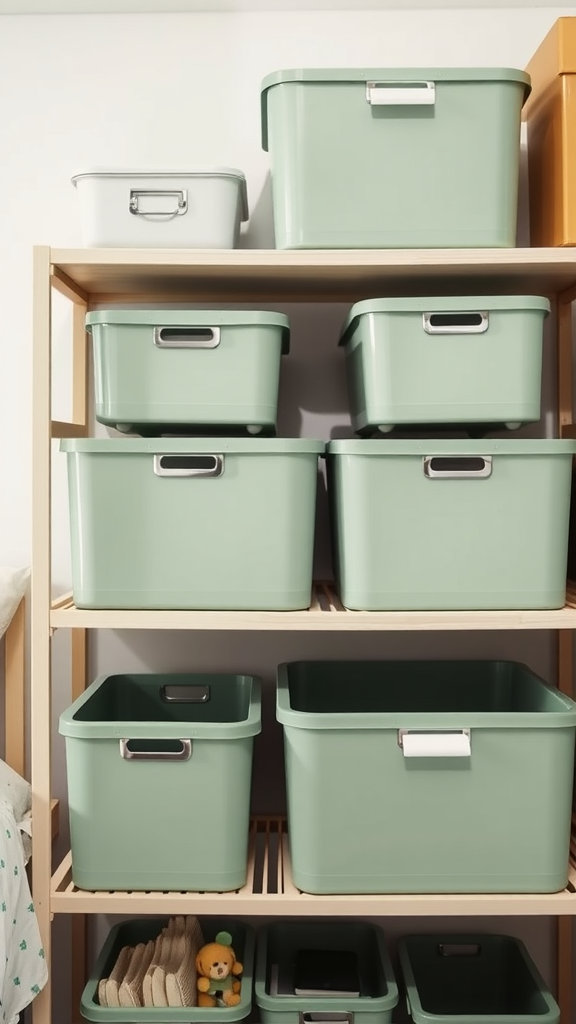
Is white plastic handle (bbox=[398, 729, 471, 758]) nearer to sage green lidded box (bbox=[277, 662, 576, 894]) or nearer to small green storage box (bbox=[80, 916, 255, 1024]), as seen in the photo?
sage green lidded box (bbox=[277, 662, 576, 894])

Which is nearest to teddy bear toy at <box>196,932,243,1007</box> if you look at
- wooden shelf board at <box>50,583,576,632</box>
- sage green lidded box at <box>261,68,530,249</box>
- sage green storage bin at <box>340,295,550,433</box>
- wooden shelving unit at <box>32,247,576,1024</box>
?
wooden shelving unit at <box>32,247,576,1024</box>

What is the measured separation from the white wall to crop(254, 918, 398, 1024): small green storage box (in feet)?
0.35

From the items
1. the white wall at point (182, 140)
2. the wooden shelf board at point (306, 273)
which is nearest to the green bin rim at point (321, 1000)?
the white wall at point (182, 140)

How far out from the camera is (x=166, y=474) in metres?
1.36

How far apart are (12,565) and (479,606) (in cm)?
93

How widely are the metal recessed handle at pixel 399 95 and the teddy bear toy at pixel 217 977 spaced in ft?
4.58

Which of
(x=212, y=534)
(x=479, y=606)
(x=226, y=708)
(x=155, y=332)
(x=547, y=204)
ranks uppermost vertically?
(x=547, y=204)

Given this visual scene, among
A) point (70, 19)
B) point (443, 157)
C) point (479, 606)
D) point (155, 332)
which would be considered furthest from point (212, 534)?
point (70, 19)

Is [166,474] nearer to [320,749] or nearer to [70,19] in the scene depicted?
[320,749]

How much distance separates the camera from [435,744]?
134 cm

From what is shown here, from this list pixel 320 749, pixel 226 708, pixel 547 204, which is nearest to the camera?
pixel 320 749

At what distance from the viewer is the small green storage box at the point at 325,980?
140 centimetres

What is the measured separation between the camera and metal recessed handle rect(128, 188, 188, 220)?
4.64 feet

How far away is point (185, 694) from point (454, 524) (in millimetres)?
671
